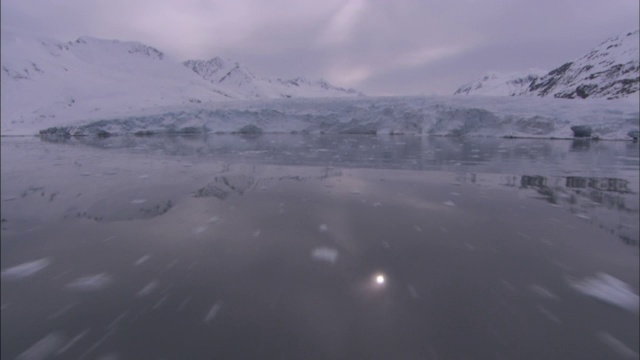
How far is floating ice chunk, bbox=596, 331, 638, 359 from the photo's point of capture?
1573 millimetres

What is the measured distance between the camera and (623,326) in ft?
5.78

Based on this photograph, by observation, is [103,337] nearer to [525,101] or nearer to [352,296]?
[352,296]

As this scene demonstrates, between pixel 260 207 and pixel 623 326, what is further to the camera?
pixel 260 207

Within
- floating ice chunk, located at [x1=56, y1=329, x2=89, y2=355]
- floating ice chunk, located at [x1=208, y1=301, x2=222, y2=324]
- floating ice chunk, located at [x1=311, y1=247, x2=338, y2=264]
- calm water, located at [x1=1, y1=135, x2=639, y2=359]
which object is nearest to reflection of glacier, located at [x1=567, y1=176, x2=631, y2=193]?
calm water, located at [x1=1, y1=135, x2=639, y2=359]

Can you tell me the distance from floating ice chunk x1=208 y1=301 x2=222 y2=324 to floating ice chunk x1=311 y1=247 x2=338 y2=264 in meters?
0.83

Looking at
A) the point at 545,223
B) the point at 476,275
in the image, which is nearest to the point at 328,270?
the point at 476,275

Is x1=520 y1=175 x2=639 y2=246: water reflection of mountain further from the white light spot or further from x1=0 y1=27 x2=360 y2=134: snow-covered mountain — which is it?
x1=0 y1=27 x2=360 y2=134: snow-covered mountain

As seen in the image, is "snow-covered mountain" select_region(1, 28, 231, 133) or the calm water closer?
the calm water

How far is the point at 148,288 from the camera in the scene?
214cm

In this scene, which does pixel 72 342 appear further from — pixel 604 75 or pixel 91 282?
pixel 604 75

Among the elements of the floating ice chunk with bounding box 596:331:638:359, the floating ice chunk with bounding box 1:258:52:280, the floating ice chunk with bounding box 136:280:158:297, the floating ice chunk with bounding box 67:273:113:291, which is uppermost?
the floating ice chunk with bounding box 1:258:52:280

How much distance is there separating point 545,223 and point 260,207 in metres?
2.86

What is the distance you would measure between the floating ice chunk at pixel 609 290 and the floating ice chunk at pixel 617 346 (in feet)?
1.21

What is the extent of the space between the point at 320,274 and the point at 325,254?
365 mm
